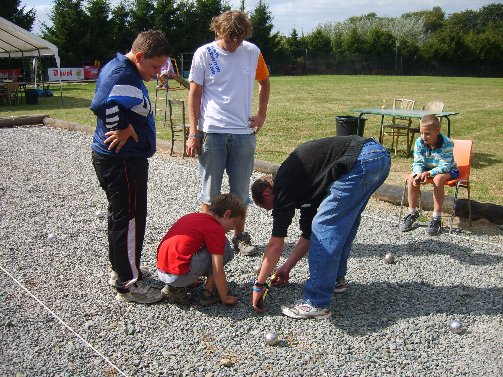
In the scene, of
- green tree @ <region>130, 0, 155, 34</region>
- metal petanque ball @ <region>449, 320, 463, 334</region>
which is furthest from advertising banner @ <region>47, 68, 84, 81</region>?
metal petanque ball @ <region>449, 320, 463, 334</region>

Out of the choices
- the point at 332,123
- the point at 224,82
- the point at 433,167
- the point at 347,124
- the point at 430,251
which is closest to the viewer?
the point at 224,82

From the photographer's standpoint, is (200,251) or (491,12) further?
(491,12)

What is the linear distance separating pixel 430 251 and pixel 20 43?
1993 centimetres

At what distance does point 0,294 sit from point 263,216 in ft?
9.61

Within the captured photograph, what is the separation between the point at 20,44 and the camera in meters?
21.0

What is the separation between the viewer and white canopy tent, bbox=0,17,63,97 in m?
19.1

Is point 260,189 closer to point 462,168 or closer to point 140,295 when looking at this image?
point 140,295

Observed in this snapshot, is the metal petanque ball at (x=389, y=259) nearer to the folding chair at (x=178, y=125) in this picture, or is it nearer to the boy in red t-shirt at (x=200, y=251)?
the boy in red t-shirt at (x=200, y=251)

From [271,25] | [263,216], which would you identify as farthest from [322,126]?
[271,25]

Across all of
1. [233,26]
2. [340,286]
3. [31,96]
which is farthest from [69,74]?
[340,286]

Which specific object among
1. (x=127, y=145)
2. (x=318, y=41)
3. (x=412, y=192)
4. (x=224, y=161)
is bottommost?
(x=412, y=192)

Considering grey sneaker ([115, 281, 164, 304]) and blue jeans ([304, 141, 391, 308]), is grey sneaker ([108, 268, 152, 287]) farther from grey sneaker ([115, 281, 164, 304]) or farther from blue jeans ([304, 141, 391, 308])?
blue jeans ([304, 141, 391, 308])

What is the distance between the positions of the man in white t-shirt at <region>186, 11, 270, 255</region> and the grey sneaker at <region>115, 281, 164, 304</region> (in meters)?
0.98

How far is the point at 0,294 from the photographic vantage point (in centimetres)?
394
